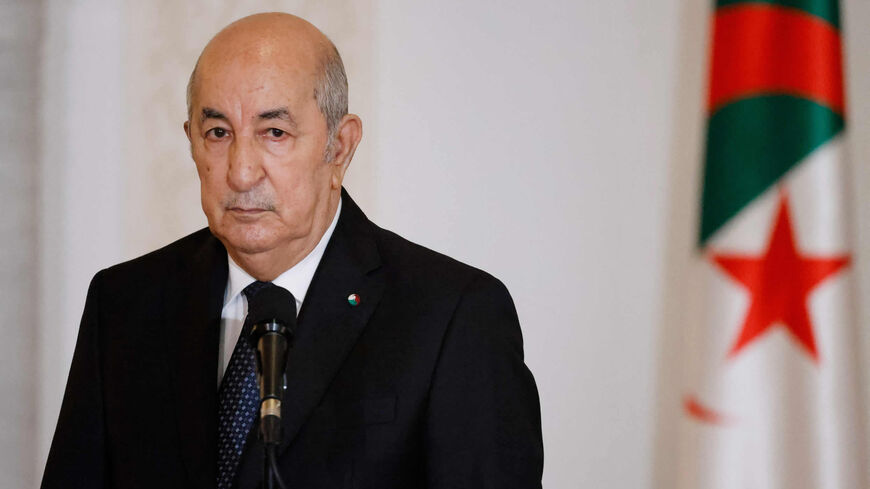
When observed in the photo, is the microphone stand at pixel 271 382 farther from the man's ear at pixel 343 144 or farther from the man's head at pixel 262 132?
the man's ear at pixel 343 144

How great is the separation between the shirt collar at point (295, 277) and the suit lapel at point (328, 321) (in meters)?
0.02

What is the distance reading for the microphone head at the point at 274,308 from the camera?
1.50 metres

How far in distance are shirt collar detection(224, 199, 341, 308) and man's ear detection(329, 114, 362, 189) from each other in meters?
0.12

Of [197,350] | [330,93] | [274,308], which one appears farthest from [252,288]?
[274,308]

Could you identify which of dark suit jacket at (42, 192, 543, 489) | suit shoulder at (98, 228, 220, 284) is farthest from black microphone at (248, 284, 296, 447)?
suit shoulder at (98, 228, 220, 284)

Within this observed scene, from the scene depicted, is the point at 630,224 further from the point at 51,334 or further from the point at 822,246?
the point at 51,334

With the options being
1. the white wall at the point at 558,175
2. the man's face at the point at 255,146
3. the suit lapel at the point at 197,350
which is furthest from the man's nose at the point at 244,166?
the white wall at the point at 558,175

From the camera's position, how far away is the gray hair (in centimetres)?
200

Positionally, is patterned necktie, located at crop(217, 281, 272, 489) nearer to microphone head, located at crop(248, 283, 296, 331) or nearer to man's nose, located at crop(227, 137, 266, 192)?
man's nose, located at crop(227, 137, 266, 192)

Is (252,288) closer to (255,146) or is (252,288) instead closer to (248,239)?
(248,239)

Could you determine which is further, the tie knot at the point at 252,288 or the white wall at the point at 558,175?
the white wall at the point at 558,175

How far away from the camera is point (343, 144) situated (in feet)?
6.91

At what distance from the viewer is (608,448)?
359 centimetres

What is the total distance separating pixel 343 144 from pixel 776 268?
3.67 ft
